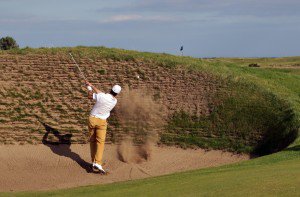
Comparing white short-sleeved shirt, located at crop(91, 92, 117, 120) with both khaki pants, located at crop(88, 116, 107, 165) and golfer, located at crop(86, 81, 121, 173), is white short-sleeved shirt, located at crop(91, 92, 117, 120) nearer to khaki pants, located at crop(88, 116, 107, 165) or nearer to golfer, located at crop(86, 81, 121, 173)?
golfer, located at crop(86, 81, 121, 173)

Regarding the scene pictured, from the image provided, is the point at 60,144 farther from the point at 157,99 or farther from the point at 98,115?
the point at 98,115

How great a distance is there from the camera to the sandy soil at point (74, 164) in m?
18.7

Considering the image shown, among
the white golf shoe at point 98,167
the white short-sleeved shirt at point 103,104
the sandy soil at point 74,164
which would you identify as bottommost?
the sandy soil at point 74,164

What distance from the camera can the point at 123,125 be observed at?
22.8 m

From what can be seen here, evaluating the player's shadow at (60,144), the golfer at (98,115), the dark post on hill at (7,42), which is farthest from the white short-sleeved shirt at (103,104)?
the dark post on hill at (7,42)

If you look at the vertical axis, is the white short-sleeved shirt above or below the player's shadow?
above

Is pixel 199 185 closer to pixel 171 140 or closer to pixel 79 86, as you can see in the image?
pixel 171 140

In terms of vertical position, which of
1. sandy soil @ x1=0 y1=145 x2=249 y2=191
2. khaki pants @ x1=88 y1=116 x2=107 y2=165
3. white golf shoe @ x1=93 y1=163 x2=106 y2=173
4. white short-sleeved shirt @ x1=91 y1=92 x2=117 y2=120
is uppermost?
white short-sleeved shirt @ x1=91 y1=92 x2=117 y2=120

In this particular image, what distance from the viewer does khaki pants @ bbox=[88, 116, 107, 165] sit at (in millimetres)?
18234

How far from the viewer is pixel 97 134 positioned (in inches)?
723

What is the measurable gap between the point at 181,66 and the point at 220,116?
8.68ft

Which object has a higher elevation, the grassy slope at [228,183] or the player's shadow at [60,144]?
the grassy slope at [228,183]

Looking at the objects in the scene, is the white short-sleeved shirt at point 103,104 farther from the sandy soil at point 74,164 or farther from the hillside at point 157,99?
the hillside at point 157,99

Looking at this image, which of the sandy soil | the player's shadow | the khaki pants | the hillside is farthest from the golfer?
the hillside
